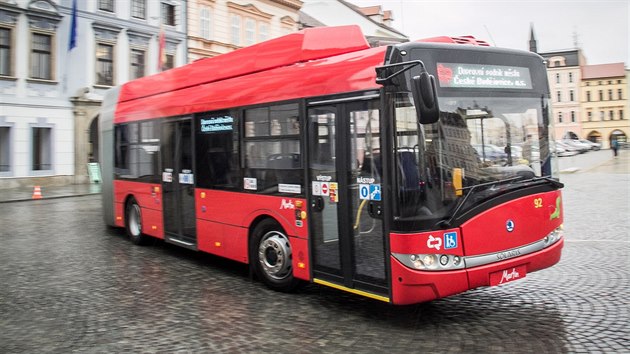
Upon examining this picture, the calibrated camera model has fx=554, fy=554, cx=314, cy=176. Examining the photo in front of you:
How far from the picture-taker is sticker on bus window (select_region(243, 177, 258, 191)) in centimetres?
723

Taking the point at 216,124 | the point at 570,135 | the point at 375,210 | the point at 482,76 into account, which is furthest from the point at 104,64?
the point at 570,135

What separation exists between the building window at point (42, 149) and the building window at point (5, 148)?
1179mm

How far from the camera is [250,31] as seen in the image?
3897cm

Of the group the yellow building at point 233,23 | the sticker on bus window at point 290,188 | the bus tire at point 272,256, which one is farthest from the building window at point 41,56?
the sticker on bus window at point 290,188

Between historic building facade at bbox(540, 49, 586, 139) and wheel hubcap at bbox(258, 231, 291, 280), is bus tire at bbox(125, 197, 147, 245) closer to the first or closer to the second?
wheel hubcap at bbox(258, 231, 291, 280)

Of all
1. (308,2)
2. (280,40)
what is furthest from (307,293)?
(308,2)

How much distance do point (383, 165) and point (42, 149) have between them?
2537 cm

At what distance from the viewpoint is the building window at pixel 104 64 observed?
94.9 feet

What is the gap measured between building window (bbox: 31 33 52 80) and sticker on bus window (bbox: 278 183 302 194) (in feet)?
77.2

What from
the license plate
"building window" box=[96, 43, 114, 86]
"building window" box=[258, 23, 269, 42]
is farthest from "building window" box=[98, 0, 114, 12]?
the license plate

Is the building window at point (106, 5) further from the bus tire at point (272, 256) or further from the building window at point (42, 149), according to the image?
the bus tire at point (272, 256)

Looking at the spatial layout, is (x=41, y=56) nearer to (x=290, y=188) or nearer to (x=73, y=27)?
(x=73, y=27)

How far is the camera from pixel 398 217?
5191 millimetres

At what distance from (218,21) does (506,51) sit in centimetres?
3252
